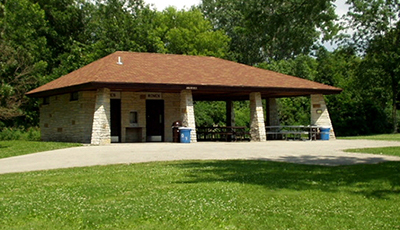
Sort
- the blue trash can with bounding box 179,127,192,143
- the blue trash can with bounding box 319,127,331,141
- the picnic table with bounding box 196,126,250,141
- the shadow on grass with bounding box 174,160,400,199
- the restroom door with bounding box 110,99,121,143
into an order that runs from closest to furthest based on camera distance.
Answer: the shadow on grass with bounding box 174,160,400,199, the blue trash can with bounding box 179,127,192,143, the restroom door with bounding box 110,99,121,143, the picnic table with bounding box 196,126,250,141, the blue trash can with bounding box 319,127,331,141

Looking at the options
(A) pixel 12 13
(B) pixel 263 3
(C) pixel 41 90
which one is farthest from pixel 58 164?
(A) pixel 12 13

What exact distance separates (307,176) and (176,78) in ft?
52.5

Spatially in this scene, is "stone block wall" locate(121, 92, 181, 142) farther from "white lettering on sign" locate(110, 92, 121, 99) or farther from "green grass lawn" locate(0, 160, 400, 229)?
"green grass lawn" locate(0, 160, 400, 229)

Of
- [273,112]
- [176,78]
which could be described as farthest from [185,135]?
[273,112]

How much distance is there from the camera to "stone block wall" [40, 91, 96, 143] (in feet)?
86.0

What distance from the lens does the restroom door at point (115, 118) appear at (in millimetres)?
27406

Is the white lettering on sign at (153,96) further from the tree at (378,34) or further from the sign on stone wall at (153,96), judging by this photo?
the tree at (378,34)

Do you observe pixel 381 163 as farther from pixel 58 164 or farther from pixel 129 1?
pixel 129 1

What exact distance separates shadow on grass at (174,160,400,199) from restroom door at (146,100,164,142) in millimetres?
14642

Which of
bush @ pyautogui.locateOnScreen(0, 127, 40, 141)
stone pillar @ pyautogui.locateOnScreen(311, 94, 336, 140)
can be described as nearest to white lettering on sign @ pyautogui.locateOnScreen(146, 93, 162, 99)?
stone pillar @ pyautogui.locateOnScreen(311, 94, 336, 140)

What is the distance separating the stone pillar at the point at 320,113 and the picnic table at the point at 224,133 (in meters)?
4.24

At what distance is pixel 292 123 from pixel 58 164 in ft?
76.8

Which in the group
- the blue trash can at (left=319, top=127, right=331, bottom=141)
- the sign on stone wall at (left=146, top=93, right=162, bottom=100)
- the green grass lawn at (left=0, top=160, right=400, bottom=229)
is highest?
the sign on stone wall at (left=146, top=93, right=162, bottom=100)

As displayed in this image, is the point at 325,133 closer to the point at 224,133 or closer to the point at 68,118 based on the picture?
the point at 224,133
